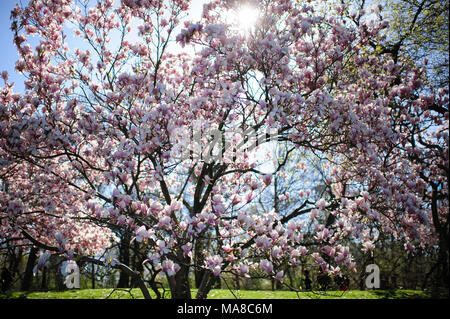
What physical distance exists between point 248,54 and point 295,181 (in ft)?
46.4

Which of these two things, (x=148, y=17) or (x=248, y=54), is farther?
(x=148, y=17)

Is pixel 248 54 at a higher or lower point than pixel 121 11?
lower

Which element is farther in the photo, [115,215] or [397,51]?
[397,51]

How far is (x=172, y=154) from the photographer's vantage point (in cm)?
448

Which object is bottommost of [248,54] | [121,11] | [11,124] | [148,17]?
[11,124]

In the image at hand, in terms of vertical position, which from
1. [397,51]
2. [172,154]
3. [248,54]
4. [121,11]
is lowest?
[172,154]
